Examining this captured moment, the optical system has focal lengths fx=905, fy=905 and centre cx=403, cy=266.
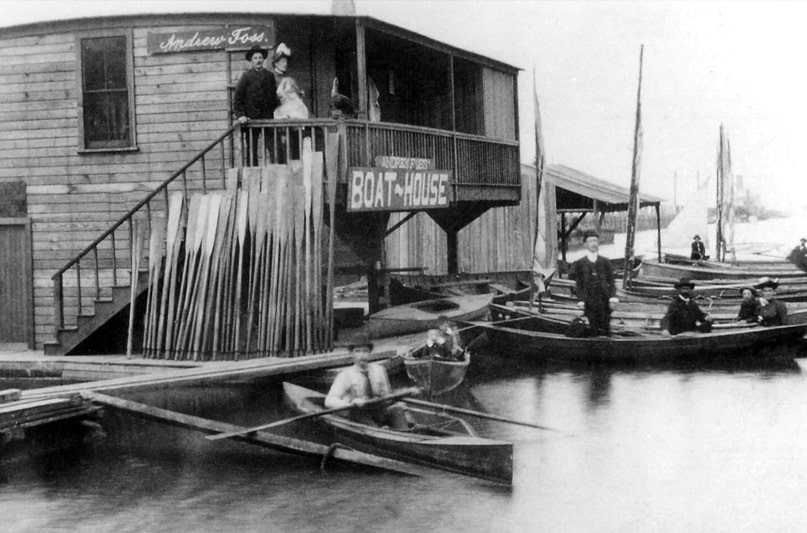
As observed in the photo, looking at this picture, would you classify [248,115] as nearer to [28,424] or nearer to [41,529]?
[28,424]

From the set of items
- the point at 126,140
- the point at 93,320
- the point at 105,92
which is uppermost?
the point at 105,92

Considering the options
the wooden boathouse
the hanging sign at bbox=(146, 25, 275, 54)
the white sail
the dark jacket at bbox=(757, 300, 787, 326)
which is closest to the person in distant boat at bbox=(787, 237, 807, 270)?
the white sail

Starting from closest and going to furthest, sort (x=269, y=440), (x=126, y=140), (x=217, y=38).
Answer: (x=269, y=440) → (x=217, y=38) → (x=126, y=140)

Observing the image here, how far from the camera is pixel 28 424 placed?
10.6 m

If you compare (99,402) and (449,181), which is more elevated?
(449,181)

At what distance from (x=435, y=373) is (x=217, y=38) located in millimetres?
6959

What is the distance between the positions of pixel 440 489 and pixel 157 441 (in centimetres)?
466

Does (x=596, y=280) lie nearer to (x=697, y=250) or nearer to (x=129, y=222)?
(x=129, y=222)

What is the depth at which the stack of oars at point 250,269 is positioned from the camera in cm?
1369

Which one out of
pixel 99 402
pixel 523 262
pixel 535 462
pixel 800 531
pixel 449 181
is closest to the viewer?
pixel 800 531

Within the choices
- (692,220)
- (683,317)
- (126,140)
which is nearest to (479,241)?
(683,317)

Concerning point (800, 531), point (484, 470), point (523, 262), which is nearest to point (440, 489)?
point (484, 470)

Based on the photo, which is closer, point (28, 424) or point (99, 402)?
point (28, 424)

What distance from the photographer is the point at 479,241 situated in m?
25.5
